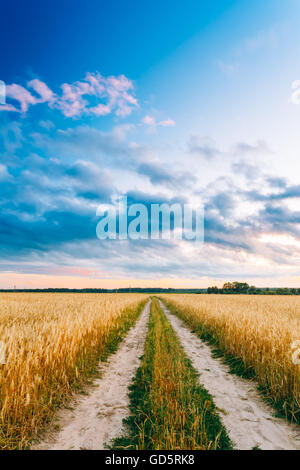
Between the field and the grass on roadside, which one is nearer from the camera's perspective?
the grass on roadside

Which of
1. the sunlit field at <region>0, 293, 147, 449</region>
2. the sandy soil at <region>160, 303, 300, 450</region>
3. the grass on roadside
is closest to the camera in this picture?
the grass on roadside

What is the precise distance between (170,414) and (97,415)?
1692 millimetres

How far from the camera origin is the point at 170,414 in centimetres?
464

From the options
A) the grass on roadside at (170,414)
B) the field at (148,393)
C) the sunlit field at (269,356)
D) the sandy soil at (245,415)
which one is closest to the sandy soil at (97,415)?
Answer: the field at (148,393)

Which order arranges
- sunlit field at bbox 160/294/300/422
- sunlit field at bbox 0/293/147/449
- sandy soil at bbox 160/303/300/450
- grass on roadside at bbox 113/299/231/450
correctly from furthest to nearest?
sunlit field at bbox 160/294/300/422 → sandy soil at bbox 160/303/300/450 → sunlit field at bbox 0/293/147/449 → grass on roadside at bbox 113/299/231/450

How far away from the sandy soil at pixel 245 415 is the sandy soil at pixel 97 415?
7.49 ft

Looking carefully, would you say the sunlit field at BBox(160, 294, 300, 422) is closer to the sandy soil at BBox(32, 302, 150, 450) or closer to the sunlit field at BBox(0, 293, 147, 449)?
the sandy soil at BBox(32, 302, 150, 450)

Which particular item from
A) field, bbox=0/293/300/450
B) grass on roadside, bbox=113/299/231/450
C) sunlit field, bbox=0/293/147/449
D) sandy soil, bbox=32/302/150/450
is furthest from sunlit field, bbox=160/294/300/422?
sunlit field, bbox=0/293/147/449

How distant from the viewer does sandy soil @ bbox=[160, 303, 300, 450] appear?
14.2 ft

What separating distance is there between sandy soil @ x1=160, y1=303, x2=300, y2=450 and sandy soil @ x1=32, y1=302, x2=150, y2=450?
2283 mm

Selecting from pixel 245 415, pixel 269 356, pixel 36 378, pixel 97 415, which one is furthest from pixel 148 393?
pixel 269 356

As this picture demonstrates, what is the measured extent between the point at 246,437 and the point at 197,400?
125 centimetres

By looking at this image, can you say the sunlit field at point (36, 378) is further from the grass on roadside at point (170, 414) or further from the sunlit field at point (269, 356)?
the sunlit field at point (269, 356)
